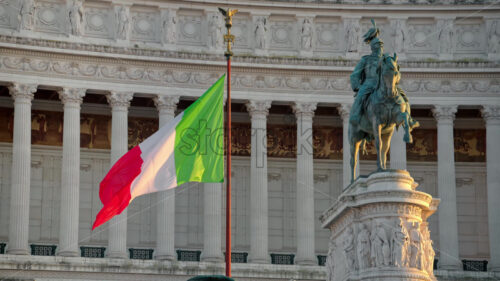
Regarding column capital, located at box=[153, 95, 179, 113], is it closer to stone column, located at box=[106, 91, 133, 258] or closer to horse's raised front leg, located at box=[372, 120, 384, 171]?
stone column, located at box=[106, 91, 133, 258]

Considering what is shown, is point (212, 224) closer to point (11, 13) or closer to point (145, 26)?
point (145, 26)

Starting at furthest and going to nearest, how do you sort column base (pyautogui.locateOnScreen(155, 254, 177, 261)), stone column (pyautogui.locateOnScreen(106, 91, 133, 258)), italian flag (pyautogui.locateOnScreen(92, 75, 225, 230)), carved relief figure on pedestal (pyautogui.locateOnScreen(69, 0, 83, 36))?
carved relief figure on pedestal (pyautogui.locateOnScreen(69, 0, 83, 36))
column base (pyautogui.locateOnScreen(155, 254, 177, 261))
stone column (pyautogui.locateOnScreen(106, 91, 133, 258))
italian flag (pyautogui.locateOnScreen(92, 75, 225, 230))

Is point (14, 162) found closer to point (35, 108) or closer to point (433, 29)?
point (35, 108)

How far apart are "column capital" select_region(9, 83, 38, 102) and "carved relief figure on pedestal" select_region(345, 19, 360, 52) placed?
17081mm

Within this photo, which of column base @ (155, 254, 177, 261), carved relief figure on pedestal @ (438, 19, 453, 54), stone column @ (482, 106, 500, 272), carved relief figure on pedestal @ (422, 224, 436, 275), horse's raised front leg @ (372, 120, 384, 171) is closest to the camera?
carved relief figure on pedestal @ (422, 224, 436, 275)

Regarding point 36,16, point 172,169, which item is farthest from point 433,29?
point 172,169

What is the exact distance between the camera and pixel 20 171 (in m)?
57.0

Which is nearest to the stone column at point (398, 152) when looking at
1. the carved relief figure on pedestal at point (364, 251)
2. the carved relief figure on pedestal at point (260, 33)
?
the carved relief figure on pedestal at point (260, 33)

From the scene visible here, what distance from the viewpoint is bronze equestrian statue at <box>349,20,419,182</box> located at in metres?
33.9

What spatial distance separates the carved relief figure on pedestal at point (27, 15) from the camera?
5872 cm

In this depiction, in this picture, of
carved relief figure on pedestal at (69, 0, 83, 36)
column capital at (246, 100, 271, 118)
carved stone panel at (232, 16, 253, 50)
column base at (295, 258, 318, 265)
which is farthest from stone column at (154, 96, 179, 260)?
column base at (295, 258, 318, 265)

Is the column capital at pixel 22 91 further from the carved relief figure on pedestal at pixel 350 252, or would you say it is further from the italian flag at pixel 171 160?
the carved relief figure on pedestal at pixel 350 252

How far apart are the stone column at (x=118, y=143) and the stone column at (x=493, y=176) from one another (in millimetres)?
19090

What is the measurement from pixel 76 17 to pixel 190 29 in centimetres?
625
